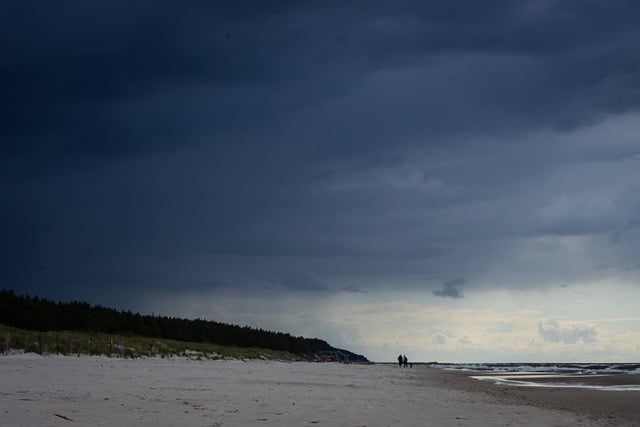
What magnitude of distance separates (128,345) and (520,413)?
6648cm

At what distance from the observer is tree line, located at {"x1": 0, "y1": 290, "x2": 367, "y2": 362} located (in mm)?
86375

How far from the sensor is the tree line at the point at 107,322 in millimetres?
86375

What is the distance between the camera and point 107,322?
101 meters

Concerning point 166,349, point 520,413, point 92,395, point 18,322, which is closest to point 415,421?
point 520,413

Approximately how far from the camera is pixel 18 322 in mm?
85938

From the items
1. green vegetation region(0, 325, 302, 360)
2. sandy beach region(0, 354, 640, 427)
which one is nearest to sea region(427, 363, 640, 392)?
sandy beach region(0, 354, 640, 427)

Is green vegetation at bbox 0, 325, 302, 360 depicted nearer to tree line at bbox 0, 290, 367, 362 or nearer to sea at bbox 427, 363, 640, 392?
tree line at bbox 0, 290, 367, 362

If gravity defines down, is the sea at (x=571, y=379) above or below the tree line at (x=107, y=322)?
below

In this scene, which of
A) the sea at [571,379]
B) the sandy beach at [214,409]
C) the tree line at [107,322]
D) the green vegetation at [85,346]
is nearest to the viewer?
the sandy beach at [214,409]

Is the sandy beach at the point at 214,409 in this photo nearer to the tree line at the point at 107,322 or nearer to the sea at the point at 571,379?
the sea at the point at 571,379

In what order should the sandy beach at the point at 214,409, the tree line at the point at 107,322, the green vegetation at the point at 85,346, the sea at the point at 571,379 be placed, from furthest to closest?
the tree line at the point at 107,322, the green vegetation at the point at 85,346, the sea at the point at 571,379, the sandy beach at the point at 214,409

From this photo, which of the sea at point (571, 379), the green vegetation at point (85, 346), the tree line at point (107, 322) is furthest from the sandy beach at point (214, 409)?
the tree line at point (107, 322)

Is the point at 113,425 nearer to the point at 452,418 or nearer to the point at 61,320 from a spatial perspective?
the point at 452,418

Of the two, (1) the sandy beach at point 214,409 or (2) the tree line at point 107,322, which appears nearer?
(1) the sandy beach at point 214,409
